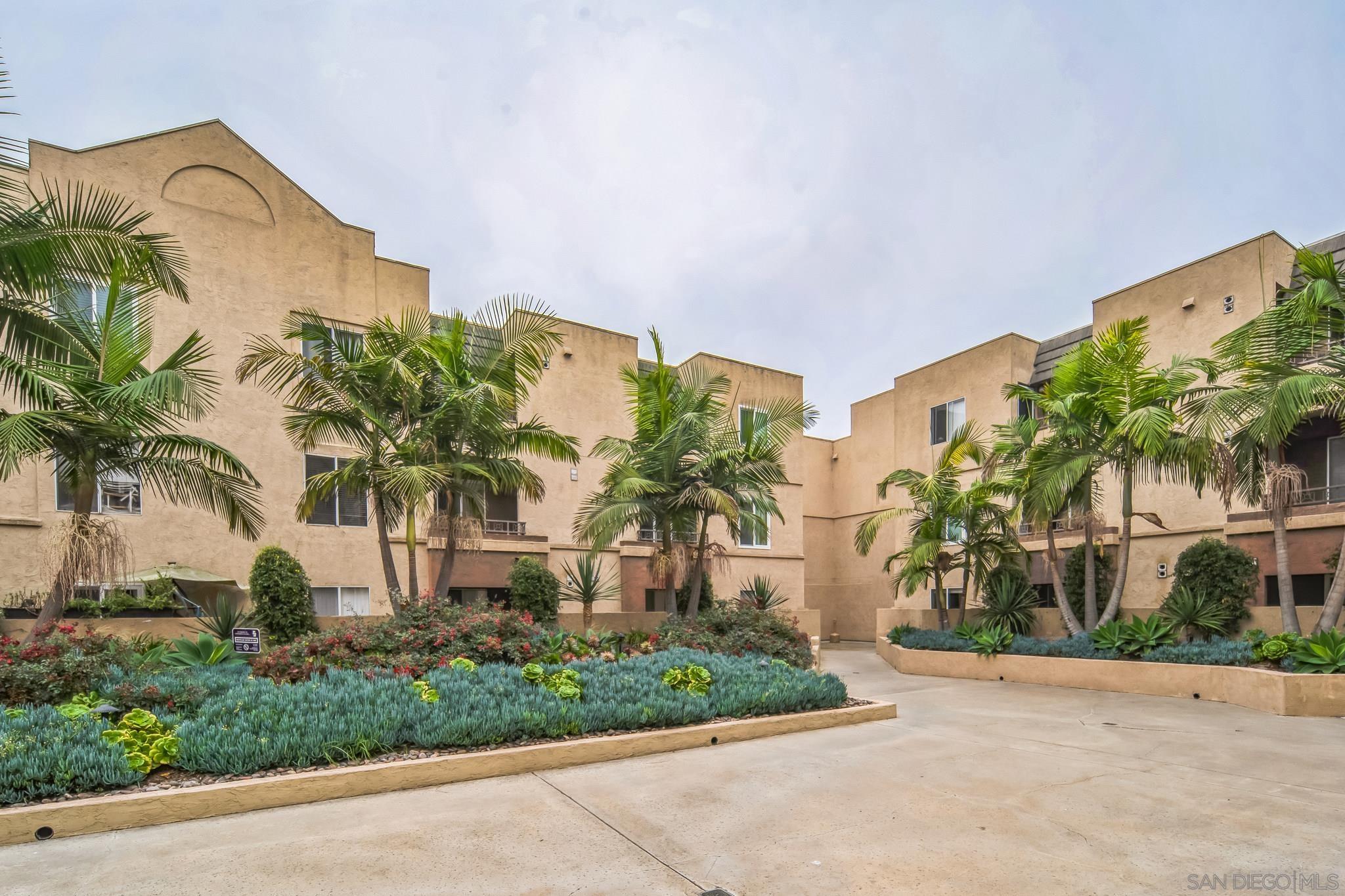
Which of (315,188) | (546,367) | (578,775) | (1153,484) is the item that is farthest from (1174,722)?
(315,188)

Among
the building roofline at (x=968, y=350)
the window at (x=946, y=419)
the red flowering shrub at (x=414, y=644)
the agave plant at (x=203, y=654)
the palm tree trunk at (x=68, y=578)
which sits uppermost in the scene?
the building roofline at (x=968, y=350)

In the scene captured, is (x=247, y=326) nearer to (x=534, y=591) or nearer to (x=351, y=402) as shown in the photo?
(x=351, y=402)

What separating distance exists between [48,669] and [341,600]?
931cm

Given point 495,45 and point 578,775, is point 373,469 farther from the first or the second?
point 495,45

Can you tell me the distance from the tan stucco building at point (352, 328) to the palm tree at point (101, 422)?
12.7ft

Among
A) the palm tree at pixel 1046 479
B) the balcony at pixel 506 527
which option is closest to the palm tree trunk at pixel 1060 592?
the palm tree at pixel 1046 479

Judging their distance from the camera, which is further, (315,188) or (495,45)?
(315,188)

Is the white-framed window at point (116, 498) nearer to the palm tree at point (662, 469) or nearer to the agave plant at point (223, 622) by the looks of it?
the agave plant at point (223, 622)

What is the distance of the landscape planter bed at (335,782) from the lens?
4789mm

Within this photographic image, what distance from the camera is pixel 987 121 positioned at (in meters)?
13.7

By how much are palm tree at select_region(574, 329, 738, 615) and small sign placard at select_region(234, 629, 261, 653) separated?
522 cm

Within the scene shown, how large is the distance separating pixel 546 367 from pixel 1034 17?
12558 mm

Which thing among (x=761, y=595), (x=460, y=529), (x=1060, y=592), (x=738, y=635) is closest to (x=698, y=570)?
(x=738, y=635)

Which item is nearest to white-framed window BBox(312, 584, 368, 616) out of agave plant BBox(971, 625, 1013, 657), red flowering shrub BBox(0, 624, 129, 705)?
red flowering shrub BBox(0, 624, 129, 705)
